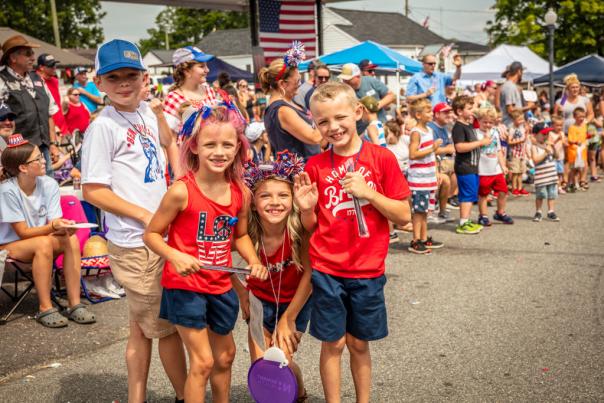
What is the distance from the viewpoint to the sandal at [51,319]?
4.82 m

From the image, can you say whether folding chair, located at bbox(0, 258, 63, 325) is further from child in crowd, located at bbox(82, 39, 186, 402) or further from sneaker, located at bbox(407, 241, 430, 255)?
sneaker, located at bbox(407, 241, 430, 255)

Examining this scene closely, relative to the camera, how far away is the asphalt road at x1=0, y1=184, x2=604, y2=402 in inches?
143

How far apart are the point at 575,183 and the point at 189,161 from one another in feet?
35.8

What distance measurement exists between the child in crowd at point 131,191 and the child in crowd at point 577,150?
1036cm

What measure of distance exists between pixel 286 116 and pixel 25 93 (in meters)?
3.74

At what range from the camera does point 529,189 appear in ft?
40.0

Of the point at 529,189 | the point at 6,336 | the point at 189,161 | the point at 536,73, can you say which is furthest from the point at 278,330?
the point at 536,73

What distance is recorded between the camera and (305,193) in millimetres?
2969

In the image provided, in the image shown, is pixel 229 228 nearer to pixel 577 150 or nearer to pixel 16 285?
pixel 16 285

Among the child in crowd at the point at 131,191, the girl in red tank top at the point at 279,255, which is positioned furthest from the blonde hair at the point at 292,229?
the child in crowd at the point at 131,191

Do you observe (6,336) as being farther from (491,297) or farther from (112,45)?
(491,297)

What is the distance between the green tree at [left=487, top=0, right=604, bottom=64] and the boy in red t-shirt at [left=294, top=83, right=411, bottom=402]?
122 feet

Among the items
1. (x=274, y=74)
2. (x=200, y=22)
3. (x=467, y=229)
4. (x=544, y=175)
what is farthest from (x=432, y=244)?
(x=200, y=22)

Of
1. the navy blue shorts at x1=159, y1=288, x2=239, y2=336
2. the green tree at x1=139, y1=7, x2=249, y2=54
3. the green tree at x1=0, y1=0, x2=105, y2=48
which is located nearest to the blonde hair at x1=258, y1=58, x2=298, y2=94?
the navy blue shorts at x1=159, y1=288, x2=239, y2=336
